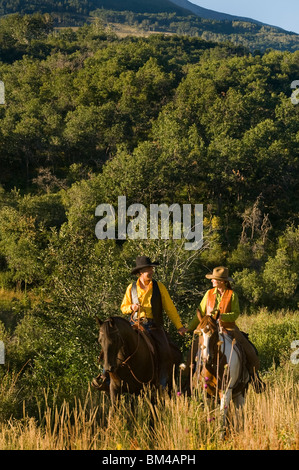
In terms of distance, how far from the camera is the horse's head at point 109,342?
6.59 meters

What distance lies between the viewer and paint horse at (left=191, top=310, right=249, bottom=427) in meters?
6.58

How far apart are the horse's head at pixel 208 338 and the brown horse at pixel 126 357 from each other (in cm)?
110

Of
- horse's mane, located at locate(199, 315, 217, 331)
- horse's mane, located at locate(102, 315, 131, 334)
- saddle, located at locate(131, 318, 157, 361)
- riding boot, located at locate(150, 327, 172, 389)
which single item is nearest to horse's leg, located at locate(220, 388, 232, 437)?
horse's mane, located at locate(199, 315, 217, 331)

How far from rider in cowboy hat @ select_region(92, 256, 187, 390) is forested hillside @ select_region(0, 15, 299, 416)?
3079mm

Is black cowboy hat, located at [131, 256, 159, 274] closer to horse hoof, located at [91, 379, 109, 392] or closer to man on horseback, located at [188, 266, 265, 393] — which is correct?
man on horseback, located at [188, 266, 265, 393]

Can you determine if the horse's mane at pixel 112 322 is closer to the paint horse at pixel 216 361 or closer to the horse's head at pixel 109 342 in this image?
the horse's head at pixel 109 342

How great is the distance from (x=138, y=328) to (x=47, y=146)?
45456mm

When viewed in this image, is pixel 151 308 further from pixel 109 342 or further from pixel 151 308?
pixel 109 342

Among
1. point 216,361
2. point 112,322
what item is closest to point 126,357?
point 112,322

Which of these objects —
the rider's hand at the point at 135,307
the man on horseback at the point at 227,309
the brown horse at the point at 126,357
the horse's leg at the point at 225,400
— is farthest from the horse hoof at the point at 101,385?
the horse's leg at the point at 225,400

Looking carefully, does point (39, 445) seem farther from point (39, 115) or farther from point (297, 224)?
point (39, 115)

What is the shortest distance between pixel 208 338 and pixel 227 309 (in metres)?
1.03

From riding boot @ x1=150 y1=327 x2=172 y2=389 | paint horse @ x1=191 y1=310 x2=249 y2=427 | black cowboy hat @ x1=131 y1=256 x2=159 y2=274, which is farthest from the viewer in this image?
black cowboy hat @ x1=131 y1=256 x2=159 y2=274

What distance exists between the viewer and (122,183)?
38.4 meters
